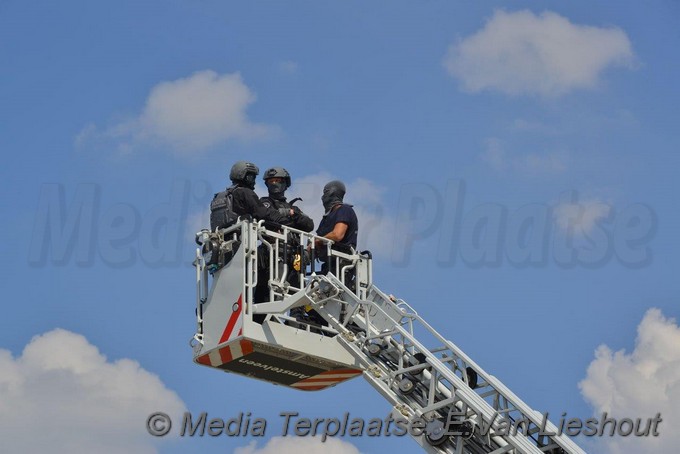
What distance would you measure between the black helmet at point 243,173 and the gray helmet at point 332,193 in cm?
149

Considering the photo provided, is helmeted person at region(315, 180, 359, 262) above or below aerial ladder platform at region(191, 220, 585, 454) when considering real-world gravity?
above

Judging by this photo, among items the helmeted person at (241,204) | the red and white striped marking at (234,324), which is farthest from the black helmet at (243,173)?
the red and white striped marking at (234,324)

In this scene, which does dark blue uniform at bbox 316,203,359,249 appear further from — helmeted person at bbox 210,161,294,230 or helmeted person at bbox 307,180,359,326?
helmeted person at bbox 210,161,294,230

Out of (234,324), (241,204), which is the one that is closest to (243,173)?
(241,204)

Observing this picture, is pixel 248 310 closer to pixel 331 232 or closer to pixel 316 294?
pixel 316 294

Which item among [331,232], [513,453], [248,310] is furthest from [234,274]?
[513,453]

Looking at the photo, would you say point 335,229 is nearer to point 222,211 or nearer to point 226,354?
point 222,211

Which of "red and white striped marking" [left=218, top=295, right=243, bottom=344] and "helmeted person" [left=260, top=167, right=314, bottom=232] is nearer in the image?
"red and white striped marking" [left=218, top=295, right=243, bottom=344]

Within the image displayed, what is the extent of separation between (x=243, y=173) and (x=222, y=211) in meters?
0.76

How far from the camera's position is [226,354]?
20453 mm

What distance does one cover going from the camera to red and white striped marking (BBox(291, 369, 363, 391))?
20.8 meters

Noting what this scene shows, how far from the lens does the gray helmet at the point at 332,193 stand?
22.6 meters

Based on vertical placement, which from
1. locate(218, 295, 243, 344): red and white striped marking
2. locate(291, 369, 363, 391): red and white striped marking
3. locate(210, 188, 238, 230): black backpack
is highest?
locate(210, 188, 238, 230): black backpack

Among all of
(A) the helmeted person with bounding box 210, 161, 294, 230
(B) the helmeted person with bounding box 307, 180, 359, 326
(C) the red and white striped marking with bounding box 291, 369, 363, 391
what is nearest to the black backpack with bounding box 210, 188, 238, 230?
(A) the helmeted person with bounding box 210, 161, 294, 230
